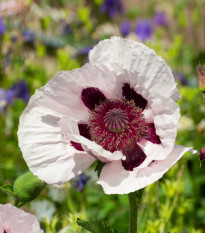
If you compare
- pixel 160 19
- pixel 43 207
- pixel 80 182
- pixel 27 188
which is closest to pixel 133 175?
pixel 27 188

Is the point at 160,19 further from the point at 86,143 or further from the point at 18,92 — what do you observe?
the point at 86,143

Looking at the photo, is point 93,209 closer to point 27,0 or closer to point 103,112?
point 27,0

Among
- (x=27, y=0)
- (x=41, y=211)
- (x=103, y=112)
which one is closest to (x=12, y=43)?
(x=27, y=0)

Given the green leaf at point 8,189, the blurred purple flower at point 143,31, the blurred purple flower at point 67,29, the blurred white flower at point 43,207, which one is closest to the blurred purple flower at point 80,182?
the blurred white flower at point 43,207

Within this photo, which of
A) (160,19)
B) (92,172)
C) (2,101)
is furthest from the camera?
(160,19)

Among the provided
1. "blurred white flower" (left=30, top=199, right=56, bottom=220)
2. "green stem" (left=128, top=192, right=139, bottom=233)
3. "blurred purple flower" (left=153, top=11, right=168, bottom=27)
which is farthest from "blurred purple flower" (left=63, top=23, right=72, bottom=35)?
"green stem" (left=128, top=192, right=139, bottom=233)

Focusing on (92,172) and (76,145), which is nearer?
(76,145)

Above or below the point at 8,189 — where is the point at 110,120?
above
